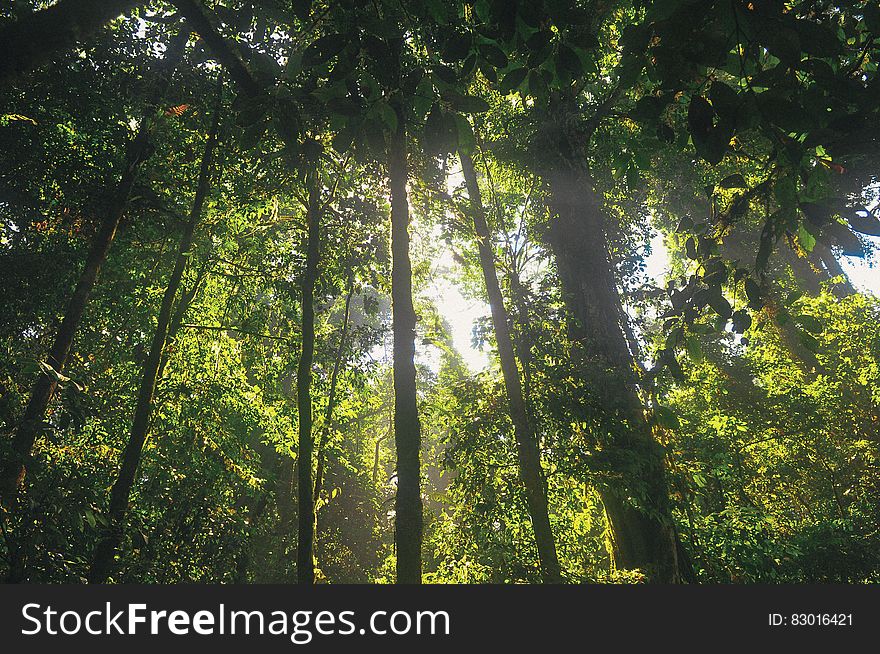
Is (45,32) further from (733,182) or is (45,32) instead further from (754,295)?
(754,295)

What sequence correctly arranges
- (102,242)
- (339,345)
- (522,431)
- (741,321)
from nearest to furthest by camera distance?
(741,321) < (522,431) < (102,242) < (339,345)

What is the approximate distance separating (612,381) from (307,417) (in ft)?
11.5

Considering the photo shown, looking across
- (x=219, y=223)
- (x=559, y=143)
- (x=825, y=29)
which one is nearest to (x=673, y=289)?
(x=825, y=29)

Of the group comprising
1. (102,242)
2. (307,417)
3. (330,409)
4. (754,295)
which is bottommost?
(754,295)

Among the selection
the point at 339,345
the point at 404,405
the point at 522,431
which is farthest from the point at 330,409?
the point at 404,405

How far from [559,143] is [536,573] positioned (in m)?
5.76

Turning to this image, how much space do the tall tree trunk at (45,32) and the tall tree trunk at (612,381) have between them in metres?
5.19

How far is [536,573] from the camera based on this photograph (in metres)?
5.18

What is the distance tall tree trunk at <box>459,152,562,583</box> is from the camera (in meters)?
4.97

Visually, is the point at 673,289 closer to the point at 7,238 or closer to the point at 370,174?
the point at 370,174

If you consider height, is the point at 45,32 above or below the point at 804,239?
above

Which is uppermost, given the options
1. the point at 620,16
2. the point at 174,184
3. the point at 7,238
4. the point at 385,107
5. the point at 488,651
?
the point at 620,16

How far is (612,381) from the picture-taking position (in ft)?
18.2

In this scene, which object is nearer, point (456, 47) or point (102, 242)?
point (456, 47)
